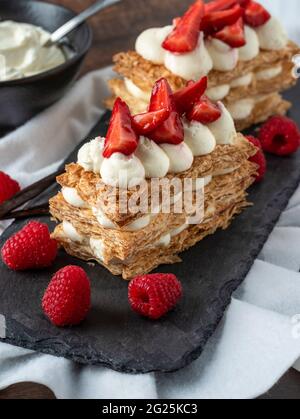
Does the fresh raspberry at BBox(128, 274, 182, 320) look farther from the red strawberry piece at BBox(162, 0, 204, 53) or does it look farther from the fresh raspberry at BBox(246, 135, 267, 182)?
the red strawberry piece at BBox(162, 0, 204, 53)

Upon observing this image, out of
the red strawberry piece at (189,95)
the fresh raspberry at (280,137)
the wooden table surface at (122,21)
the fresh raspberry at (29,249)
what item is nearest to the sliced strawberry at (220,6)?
the fresh raspberry at (280,137)

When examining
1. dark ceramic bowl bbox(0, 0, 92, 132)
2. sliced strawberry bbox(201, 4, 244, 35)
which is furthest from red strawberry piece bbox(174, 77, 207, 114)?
dark ceramic bowl bbox(0, 0, 92, 132)

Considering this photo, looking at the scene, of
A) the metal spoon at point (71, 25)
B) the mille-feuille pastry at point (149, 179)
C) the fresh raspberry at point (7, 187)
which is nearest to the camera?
the mille-feuille pastry at point (149, 179)

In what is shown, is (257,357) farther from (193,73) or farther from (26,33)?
(26,33)

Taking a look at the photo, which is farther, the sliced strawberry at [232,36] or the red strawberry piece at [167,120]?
the sliced strawberry at [232,36]

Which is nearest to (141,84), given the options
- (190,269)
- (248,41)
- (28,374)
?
(248,41)

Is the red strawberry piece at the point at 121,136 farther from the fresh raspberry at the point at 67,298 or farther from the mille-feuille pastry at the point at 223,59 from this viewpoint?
the mille-feuille pastry at the point at 223,59
